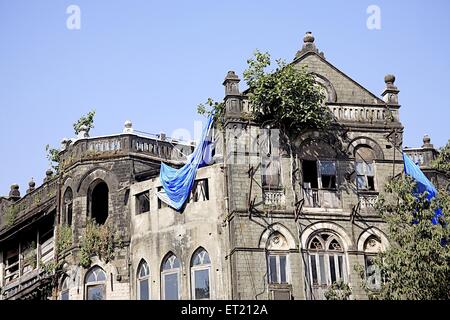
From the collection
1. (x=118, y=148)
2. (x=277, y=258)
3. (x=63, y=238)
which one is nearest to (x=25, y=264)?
(x=63, y=238)

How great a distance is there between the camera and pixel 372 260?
1230 inches

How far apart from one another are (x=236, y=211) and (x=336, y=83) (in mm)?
6935

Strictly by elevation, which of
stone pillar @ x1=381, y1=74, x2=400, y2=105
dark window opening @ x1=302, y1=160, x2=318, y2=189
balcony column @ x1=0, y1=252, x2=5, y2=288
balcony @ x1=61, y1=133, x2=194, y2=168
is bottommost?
balcony column @ x1=0, y1=252, x2=5, y2=288

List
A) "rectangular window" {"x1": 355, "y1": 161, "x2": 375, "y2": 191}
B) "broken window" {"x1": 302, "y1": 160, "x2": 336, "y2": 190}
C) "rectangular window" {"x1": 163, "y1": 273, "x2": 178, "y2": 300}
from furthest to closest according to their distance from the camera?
"rectangular window" {"x1": 355, "y1": 161, "x2": 375, "y2": 191} < "broken window" {"x1": 302, "y1": 160, "x2": 336, "y2": 190} < "rectangular window" {"x1": 163, "y1": 273, "x2": 178, "y2": 300}

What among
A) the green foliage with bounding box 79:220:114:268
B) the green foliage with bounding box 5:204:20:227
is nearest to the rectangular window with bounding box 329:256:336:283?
the green foliage with bounding box 79:220:114:268

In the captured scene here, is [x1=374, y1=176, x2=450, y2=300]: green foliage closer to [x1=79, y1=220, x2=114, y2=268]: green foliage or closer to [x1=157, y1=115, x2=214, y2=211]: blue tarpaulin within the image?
[x1=157, y1=115, x2=214, y2=211]: blue tarpaulin

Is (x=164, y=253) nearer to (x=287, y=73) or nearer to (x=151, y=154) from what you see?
(x=151, y=154)

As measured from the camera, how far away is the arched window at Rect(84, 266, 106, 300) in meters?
33.6

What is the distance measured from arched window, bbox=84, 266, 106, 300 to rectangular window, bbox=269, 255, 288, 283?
6940 mm

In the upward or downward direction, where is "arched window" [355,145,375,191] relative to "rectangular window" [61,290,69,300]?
upward

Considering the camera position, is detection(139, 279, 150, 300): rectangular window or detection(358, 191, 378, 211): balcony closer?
detection(358, 191, 378, 211): balcony

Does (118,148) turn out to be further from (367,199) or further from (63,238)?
(367,199)

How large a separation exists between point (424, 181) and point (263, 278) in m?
7.54
